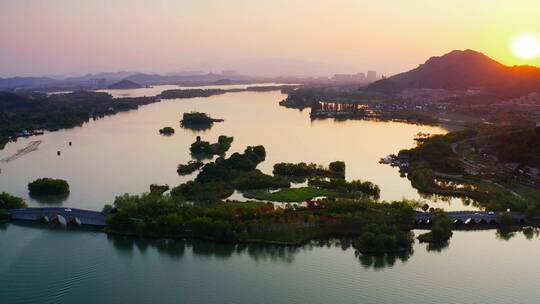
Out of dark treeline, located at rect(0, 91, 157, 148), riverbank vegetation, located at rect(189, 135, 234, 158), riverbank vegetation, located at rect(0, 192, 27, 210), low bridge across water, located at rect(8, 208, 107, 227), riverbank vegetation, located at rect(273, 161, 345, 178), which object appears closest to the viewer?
low bridge across water, located at rect(8, 208, 107, 227)

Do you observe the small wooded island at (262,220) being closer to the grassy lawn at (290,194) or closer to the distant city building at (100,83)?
the grassy lawn at (290,194)

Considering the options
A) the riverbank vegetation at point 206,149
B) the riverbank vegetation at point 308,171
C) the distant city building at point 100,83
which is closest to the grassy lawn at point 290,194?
the riverbank vegetation at point 308,171

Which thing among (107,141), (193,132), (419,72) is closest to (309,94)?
(419,72)

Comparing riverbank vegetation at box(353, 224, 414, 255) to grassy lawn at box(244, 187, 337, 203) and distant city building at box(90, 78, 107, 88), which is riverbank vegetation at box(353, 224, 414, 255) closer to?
grassy lawn at box(244, 187, 337, 203)

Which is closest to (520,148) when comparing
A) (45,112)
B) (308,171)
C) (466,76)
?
(308,171)

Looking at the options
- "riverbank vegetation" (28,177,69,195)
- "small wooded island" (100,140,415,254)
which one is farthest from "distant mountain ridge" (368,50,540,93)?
"riverbank vegetation" (28,177,69,195)

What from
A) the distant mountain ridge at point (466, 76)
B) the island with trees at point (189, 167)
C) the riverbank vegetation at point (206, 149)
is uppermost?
the distant mountain ridge at point (466, 76)
